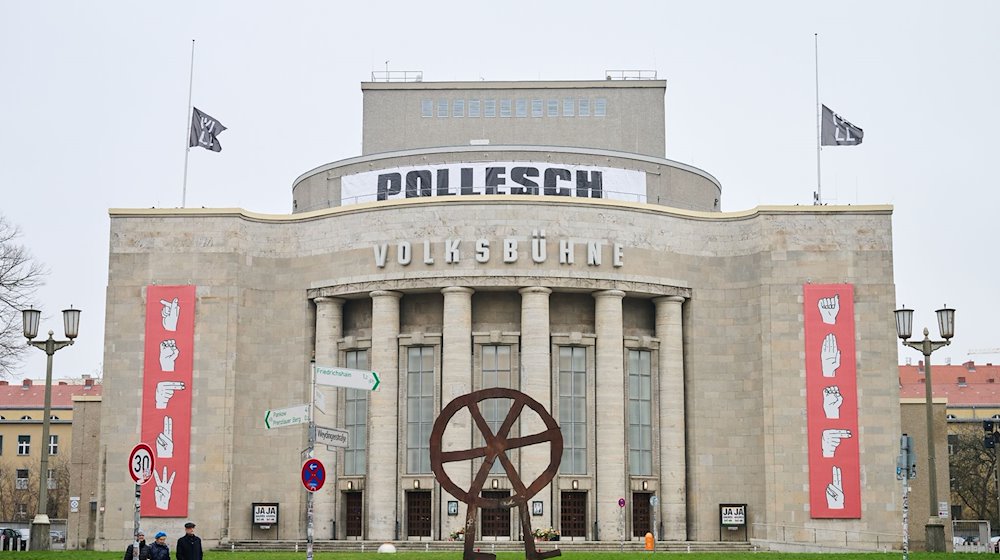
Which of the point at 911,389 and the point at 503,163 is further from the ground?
the point at 503,163

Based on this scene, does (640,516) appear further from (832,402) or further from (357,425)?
(357,425)

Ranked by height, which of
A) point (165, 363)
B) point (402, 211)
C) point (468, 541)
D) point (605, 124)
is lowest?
point (468, 541)

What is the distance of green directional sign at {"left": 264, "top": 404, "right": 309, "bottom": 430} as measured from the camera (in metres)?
26.3

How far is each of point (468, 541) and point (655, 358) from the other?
2850 centimetres

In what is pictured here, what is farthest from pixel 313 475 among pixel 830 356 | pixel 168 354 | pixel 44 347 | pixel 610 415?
pixel 830 356

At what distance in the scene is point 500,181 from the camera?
200 feet

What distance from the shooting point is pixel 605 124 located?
6875cm

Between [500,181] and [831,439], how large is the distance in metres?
18.5

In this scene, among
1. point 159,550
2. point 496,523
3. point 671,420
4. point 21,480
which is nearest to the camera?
point 159,550

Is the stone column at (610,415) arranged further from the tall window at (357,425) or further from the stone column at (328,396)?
the stone column at (328,396)

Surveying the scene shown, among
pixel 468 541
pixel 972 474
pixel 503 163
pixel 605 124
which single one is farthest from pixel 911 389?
pixel 468 541

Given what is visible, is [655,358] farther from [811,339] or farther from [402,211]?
[402,211]

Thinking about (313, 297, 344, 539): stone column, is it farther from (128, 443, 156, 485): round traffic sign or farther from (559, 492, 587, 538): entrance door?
(128, 443, 156, 485): round traffic sign

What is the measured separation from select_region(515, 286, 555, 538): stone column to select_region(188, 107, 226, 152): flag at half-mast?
16.2m
